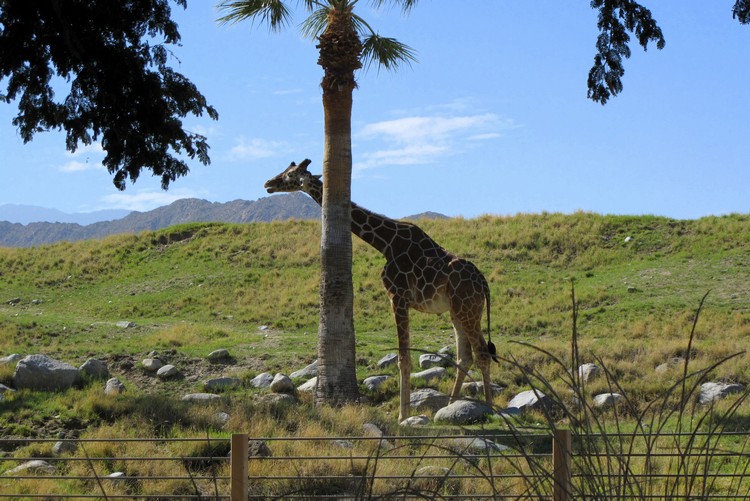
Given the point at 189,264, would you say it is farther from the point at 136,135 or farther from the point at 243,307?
the point at 136,135

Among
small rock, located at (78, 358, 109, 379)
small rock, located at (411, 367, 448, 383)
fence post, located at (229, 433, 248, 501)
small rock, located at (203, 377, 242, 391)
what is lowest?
small rock, located at (203, 377, 242, 391)

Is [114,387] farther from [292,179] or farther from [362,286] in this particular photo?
[362,286]

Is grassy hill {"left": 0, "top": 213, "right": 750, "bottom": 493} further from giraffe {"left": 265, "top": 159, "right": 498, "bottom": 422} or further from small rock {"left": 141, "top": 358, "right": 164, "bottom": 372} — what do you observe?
giraffe {"left": 265, "top": 159, "right": 498, "bottom": 422}

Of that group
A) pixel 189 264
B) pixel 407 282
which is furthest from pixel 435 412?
pixel 189 264

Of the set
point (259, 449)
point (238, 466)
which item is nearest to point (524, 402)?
point (259, 449)

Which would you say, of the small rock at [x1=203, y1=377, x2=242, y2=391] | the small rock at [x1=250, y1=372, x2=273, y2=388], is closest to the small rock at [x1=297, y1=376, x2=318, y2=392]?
the small rock at [x1=250, y1=372, x2=273, y2=388]

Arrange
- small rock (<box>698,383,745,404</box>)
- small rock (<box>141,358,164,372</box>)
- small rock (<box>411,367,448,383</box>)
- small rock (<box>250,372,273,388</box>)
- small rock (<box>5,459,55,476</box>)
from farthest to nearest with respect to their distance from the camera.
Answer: small rock (<box>141,358,164,372</box>) → small rock (<box>411,367,448,383</box>) → small rock (<box>250,372,273,388</box>) → small rock (<box>698,383,745,404</box>) → small rock (<box>5,459,55,476</box>)

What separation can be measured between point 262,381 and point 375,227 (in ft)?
12.4

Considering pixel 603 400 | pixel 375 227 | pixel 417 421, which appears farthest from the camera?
pixel 375 227

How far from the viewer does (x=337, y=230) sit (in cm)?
1489

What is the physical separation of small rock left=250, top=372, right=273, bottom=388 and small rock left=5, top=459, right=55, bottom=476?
700 cm

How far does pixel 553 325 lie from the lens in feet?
77.9

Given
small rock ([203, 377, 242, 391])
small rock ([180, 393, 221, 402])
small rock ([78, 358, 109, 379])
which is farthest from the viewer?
small rock ([203, 377, 242, 391])

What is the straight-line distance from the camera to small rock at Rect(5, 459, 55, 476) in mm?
9773
